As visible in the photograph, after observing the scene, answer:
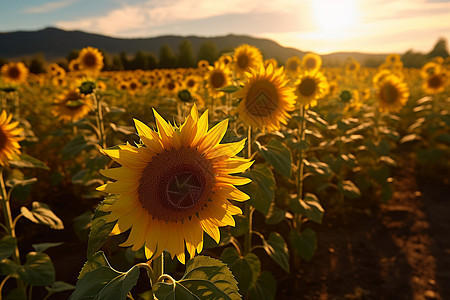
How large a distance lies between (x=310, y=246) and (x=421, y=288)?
4.09 ft

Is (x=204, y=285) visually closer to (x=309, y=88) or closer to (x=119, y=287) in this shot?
(x=119, y=287)

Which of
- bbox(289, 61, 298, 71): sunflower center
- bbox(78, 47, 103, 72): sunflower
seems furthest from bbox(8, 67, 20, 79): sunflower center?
bbox(289, 61, 298, 71): sunflower center

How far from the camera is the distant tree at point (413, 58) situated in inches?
1346

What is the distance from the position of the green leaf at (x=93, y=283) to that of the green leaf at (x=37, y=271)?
1.41m

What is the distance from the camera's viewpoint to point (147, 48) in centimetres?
9162

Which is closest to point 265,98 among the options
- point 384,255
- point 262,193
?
point 262,193

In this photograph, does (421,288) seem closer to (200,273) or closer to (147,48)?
(200,273)

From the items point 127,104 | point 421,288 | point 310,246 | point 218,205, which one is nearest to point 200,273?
point 218,205

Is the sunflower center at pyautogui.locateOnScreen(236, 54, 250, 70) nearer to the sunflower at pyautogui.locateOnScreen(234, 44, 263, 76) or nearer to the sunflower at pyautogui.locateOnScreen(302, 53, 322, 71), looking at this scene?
the sunflower at pyautogui.locateOnScreen(234, 44, 263, 76)

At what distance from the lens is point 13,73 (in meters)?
8.12

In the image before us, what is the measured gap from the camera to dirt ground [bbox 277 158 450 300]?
359cm

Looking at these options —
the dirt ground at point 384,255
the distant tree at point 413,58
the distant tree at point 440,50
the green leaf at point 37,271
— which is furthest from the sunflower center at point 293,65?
the distant tree at point 440,50

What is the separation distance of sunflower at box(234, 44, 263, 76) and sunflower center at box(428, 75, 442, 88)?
15.7ft

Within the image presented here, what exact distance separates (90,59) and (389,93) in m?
5.59
